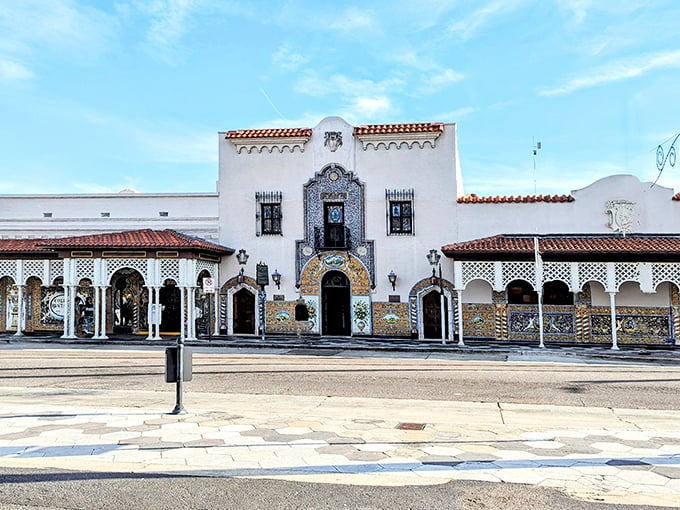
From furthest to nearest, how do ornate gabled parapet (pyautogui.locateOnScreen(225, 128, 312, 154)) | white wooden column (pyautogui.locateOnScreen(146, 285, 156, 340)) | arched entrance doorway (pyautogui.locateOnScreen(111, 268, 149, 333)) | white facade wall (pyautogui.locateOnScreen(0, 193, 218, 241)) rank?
white facade wall (pyautogui.locateOnScreen(0, 193, 218, 241)), arched entrance doorway (pyautogui.locateOnScreen(111, 268, 149, 333)), ornate gabled parapet (pyautogui.locateOnScreen(225, 128, 312, 154)), white wooden column (pyautogui.locateOnScreen(146, 285, 156, 340))

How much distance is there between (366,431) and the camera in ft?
24.4

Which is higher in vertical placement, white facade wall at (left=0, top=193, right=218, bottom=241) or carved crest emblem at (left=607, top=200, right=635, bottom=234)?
white facade wall at (left=0, top=193, right=218, bottom=241)

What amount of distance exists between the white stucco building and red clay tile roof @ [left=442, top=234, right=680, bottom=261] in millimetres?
73

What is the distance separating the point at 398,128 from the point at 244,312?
9719 mm

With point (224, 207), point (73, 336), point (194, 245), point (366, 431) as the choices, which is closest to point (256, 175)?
point (224, 207)

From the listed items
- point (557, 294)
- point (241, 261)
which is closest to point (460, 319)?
point (557, 294)

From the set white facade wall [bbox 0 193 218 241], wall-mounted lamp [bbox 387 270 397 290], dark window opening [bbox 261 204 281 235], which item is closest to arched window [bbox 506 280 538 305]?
wall-mounted lamp [bbox 387 270 397 290]

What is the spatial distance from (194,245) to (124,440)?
583 inches

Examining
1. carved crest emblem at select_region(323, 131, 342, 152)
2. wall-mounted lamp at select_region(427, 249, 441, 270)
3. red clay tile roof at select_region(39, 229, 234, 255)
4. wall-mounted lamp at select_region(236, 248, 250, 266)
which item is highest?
carved crest emblem at select_region(323, 131, 342, 152)

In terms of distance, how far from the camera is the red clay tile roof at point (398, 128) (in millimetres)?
22406

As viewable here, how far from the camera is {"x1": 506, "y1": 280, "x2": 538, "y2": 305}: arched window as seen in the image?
21.1 meters

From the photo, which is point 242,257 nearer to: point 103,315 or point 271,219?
point 271,219

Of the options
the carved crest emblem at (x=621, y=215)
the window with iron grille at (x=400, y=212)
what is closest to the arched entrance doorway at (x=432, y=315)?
the window with iron grille at (x=400, y=212)

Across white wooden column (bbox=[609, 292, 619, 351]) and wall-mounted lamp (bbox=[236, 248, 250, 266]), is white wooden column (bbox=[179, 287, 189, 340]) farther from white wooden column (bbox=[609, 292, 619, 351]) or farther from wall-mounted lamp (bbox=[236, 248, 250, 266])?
white wooden column (bbox=[609, 292, 619, 351])
